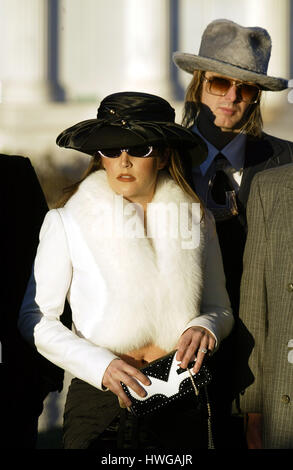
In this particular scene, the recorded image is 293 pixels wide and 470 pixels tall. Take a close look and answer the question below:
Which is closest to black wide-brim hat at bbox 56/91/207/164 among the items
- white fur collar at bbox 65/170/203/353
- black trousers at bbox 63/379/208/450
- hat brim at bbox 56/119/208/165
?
hat brim at bbox 56/119/208/165

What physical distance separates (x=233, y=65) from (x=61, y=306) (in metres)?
1.25

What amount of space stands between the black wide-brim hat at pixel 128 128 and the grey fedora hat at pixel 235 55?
0.50 meters

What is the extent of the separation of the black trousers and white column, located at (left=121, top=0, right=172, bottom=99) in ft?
6.64

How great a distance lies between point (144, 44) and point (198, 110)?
1.13 metres

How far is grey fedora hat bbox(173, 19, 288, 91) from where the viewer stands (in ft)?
9.32

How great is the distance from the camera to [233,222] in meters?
2.81

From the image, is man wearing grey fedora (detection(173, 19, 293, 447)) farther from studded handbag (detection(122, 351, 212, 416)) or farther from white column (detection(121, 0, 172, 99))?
white column (detection(121, 0, 172, 99))

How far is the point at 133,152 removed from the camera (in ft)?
7.69

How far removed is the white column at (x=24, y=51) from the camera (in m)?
3.59

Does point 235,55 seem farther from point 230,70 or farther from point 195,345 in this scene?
point 195,345

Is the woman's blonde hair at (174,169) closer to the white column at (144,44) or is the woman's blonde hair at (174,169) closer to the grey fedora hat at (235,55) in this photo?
the grey fedora hat at (235,55)

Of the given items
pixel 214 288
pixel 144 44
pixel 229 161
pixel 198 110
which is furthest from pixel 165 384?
pixel 144 44

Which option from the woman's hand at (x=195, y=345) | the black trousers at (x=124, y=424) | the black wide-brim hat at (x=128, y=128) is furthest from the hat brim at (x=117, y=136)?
the black trousers at (x=124, y=424)

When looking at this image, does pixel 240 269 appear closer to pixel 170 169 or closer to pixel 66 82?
pixel 170 169
